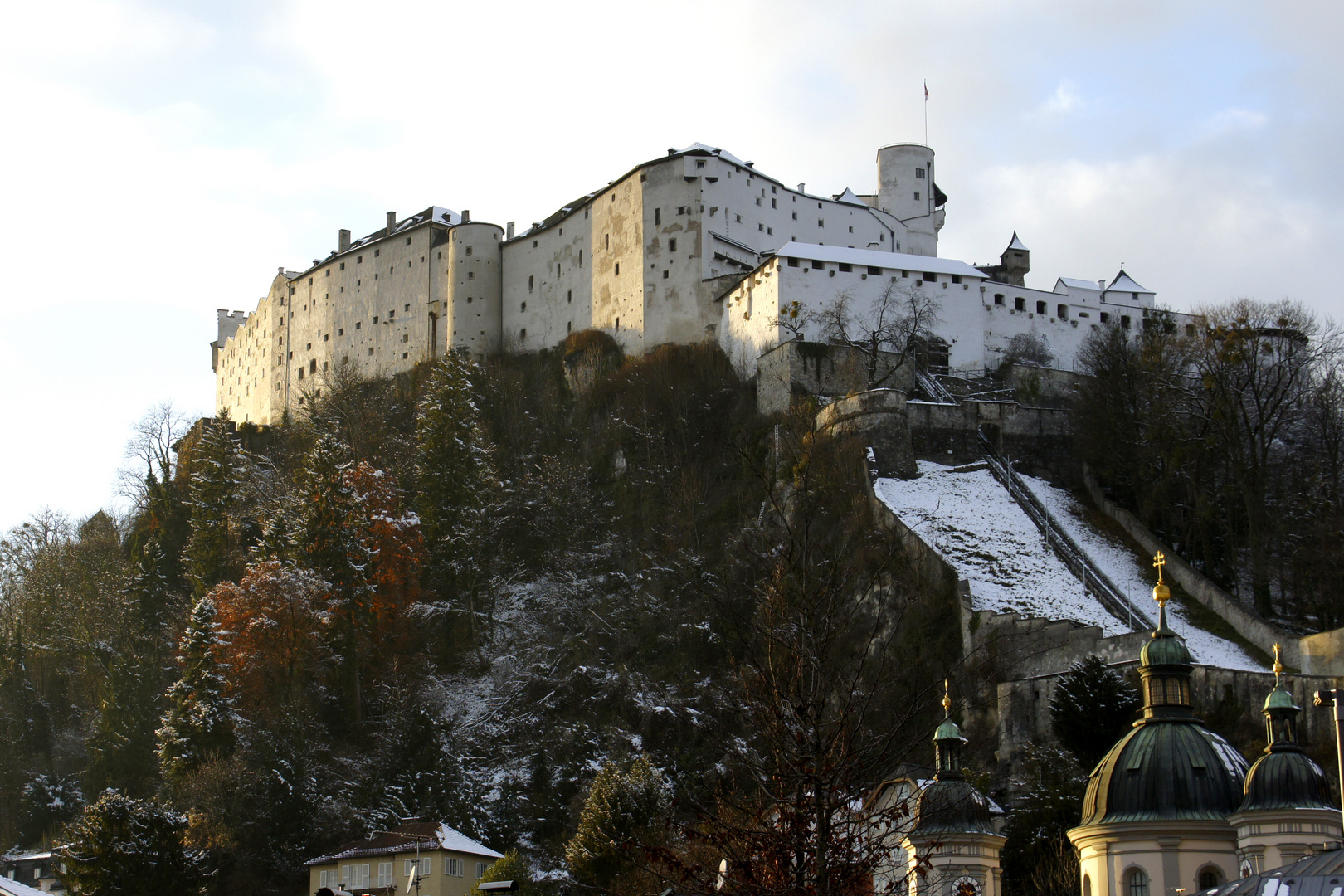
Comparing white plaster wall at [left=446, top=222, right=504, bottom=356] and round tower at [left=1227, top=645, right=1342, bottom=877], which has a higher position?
white plaster wall at [left=446, top=222, right=504, bottom=356]

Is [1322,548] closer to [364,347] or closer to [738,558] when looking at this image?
[738,558]

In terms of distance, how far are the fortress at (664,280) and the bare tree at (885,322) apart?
43 centimetres

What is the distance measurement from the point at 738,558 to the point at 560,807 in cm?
1016

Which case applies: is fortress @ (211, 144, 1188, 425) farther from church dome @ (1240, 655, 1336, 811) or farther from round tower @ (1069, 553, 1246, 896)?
church dome @ (1240, 655, 1336, 811)

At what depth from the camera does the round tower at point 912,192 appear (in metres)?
86.1

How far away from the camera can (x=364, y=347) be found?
3565 inches

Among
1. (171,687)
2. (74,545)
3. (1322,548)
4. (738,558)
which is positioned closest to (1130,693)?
(1322,548)

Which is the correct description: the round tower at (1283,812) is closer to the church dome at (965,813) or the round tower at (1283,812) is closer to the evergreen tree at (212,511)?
the church dome at (965,813)

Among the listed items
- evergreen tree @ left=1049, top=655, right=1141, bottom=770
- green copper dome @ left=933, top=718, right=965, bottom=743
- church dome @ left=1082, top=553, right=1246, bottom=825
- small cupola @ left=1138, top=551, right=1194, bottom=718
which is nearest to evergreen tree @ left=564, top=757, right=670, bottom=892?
green copper dome @ left=933, top=718, right=965, bottom=743

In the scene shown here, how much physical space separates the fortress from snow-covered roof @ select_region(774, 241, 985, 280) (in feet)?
0.44

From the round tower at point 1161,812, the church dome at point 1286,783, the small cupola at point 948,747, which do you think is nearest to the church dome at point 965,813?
the small cupola at point 948,747

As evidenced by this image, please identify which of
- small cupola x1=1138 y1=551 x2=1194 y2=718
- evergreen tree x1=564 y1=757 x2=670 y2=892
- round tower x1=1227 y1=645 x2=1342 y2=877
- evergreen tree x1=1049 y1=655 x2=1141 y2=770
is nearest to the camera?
round tower x1=1227 y1=645 x2=1342 y2=877

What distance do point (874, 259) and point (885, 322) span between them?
3.66m

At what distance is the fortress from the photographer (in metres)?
71.1
